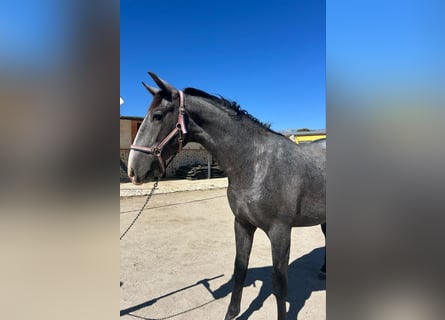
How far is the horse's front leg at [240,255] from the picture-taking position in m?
2.83

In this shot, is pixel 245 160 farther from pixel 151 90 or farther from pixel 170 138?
pixel 151 90

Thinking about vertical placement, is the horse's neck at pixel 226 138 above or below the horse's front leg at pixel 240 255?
above

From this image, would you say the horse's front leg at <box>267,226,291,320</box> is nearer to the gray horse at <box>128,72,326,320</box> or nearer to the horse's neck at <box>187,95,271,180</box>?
the gray horse at <box>128,72,326,320</box>

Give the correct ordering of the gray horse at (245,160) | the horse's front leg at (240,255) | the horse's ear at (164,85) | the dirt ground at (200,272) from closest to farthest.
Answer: the horse's ear at (164,85)
the gray horse at (245,160)
the horse's front leg at (240,255)
the dirt ground at (200,272)

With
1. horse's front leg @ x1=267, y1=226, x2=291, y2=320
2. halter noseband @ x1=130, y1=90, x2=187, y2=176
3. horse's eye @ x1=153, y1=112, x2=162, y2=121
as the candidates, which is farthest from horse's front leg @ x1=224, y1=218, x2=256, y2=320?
horse's eye @ x1=153, y1=112, x2=162, y2=121

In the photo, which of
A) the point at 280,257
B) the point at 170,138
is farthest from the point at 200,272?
the point at 170,138

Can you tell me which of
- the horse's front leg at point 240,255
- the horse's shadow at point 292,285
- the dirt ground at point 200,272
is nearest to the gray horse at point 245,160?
the horse's front leg at point 240,255

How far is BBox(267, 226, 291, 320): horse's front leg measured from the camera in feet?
8.09

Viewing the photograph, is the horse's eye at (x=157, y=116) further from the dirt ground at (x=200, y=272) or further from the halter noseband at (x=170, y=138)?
the dirt ground at (x=200, y=272)

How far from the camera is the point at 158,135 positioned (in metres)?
2.25

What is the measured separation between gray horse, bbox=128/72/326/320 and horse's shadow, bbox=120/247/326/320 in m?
0.79

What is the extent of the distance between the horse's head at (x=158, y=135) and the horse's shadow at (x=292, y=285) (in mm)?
1773
